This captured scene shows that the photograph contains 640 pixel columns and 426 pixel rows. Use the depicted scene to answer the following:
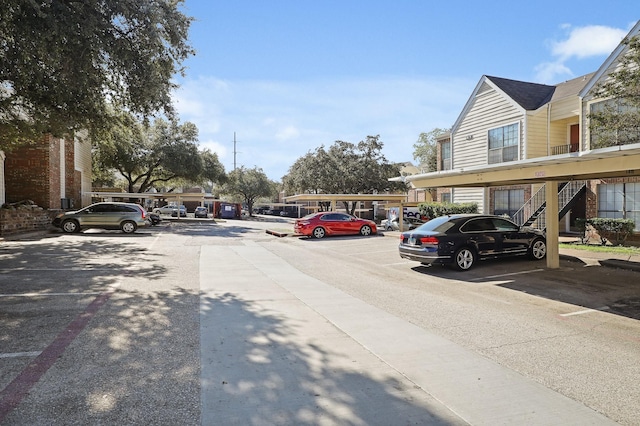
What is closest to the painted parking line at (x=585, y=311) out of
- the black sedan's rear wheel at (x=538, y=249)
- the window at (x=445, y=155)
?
the black sedan's rear wheel at (x=538, y=249)

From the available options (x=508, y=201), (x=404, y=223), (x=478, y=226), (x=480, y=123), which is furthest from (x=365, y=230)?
(x=478, y=226)

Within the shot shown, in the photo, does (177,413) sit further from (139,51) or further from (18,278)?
(139,51)

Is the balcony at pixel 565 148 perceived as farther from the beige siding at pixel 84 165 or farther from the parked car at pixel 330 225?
the beige siding at pixel 84 165

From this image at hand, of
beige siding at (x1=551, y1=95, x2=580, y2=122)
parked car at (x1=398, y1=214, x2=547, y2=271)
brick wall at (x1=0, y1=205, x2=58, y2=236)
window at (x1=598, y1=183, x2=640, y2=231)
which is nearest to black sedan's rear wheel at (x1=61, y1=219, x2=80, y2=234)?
brick wall at (x1=0, y1=205, x2=58, y2=236)

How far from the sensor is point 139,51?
1023 cm

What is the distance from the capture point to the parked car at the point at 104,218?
20469 millimetres

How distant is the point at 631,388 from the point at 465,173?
7.64 metres

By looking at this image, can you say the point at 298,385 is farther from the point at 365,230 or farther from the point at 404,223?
the point at 404,223

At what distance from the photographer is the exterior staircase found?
55.8ft

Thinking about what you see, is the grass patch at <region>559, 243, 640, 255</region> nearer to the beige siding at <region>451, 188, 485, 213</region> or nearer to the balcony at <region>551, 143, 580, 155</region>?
the balcony at <region>551, 143, 580, 155</region>

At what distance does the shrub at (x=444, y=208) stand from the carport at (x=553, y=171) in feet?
30.5

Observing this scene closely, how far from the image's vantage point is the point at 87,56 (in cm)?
952

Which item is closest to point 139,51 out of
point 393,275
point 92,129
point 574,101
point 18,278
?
point 92,129

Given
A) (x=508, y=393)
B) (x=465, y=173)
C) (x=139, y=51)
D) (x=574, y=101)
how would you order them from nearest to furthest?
(x=508, y=393) < (x=139, y=51) < (x=465, y=173) < (x=574, y=101)
